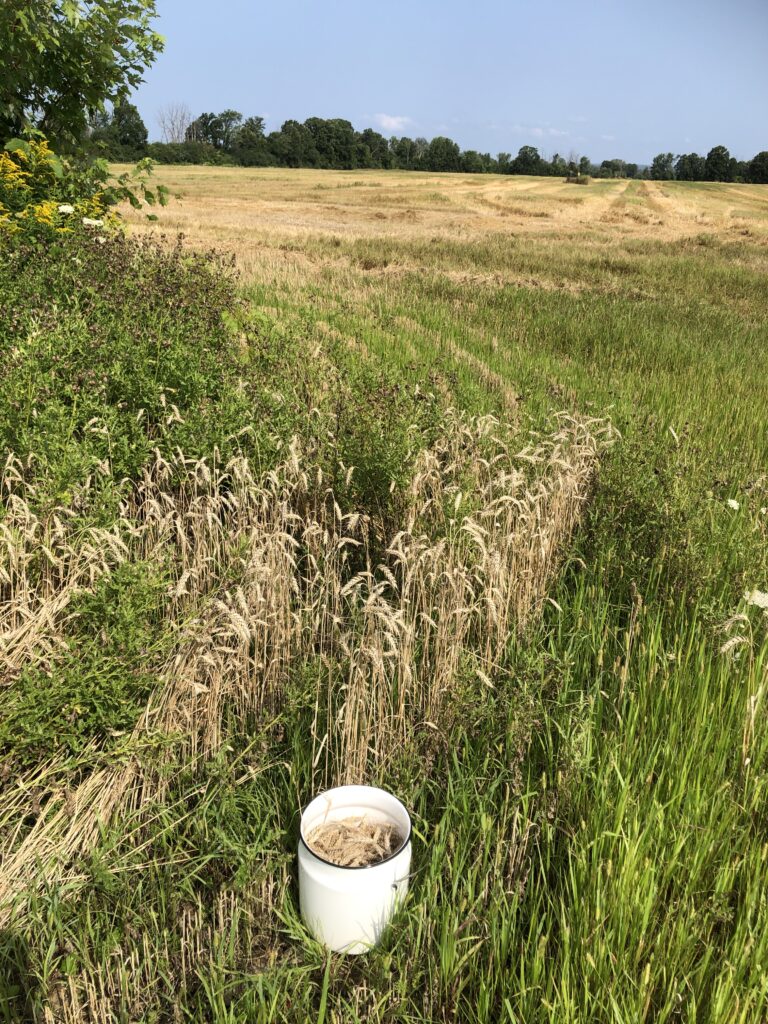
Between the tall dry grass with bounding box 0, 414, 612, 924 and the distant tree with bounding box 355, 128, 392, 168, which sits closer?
the tall dry grass with bounding box 0, 414, 612, 924

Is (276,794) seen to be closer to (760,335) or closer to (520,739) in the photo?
(520,739)

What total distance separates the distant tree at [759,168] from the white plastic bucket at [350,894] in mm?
83649

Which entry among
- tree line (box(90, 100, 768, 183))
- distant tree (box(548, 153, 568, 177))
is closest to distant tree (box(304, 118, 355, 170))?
tree line (box(90, 100, 768, 183))

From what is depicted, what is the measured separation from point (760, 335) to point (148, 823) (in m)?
10.3

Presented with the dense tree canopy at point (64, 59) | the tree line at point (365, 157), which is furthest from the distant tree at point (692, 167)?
the dense tree canopy at point (64, 59)

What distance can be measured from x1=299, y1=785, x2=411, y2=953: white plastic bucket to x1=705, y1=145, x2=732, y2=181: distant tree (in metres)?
86.6

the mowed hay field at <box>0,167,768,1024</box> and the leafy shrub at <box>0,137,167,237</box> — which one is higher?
the leafy shrub at <box>0,137,167,237</box>

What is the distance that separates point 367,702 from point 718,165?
289 ft

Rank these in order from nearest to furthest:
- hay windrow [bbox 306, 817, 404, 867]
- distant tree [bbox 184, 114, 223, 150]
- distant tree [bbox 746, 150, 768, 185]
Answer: hay windrow [bbox 306, 817, 404, 867] → distant tree [bbox 746, 150, 768, 185] → distant tree [bbox 184, 114, 223, 150]

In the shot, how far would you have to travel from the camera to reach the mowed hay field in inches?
72.5

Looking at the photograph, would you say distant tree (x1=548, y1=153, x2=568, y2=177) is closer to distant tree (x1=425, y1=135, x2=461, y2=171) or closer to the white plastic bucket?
distant tree (x1=425, y1=135, x2=461, y2=171)

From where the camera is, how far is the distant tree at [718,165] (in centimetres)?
7500

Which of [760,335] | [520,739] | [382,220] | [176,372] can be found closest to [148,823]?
[520,739]

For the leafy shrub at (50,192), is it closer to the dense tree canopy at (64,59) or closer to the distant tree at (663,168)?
the dense tree canopy at (64,59)
